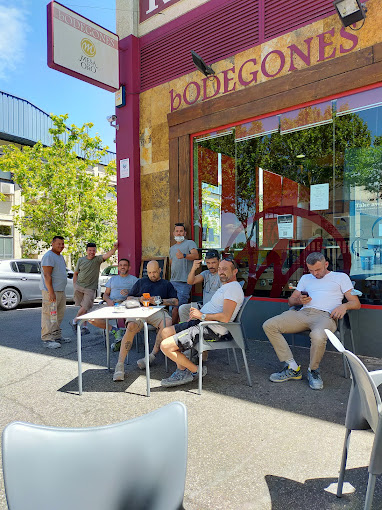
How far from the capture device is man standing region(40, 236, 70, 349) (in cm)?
573

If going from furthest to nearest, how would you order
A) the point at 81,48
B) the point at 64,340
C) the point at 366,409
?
1. the point at 81,48
2. the point at 64,340
3. the point at 366,409

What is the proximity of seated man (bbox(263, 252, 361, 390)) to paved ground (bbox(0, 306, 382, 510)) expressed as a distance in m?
0.20

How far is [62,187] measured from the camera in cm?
1473

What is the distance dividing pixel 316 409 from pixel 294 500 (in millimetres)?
1293

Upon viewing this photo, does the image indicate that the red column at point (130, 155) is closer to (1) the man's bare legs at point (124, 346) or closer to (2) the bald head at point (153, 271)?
(2) the bald head at point (153, 271)

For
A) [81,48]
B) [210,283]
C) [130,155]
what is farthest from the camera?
[130,155]

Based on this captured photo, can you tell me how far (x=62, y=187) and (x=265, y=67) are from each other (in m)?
10.8

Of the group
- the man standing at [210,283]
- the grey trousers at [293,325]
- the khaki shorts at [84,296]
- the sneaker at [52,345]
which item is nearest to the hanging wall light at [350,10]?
the man standing at [210,283]

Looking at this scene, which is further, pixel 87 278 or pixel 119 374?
pixel 87 278

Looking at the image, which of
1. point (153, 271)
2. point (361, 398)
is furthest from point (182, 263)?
point (361, 398)

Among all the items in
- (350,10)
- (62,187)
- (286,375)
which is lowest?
(286,375)

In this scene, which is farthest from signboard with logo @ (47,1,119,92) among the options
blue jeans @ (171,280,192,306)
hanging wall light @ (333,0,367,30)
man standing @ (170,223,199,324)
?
hanging wall light @ (333,0,367,30)

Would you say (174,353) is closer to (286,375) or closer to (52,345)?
(286,375)

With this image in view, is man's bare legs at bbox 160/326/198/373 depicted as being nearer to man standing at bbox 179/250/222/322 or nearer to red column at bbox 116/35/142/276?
man standing at bbox 179/250/222/322
